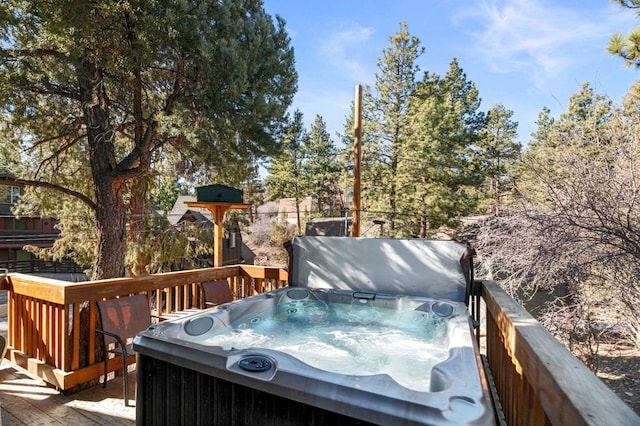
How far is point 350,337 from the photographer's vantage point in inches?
119

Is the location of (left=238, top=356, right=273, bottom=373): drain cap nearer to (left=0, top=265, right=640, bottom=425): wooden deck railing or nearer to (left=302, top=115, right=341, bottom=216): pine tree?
(left=0, top=265, right=640, bottom=425): wooden deck railing

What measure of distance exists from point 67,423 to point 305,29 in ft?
25.3

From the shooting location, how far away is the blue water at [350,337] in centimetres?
243

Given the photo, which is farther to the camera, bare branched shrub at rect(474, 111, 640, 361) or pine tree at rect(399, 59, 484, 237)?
pine tree at rect(399, 59, 484, 237)

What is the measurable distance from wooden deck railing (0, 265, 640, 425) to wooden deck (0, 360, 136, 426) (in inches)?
4.2

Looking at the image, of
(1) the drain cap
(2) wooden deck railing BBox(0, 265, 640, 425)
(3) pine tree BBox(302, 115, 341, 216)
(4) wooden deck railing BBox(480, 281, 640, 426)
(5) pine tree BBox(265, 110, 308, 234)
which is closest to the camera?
(4) wooden deck railing BBox(480, 281, 640, 426)

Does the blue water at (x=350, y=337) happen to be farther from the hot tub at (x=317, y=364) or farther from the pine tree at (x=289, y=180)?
the pine tree at (x=289, y=180)

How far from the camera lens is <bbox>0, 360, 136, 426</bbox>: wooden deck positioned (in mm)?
2387

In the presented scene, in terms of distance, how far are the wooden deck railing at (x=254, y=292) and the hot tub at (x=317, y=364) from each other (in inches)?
8.5

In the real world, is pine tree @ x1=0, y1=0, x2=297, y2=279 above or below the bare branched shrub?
above

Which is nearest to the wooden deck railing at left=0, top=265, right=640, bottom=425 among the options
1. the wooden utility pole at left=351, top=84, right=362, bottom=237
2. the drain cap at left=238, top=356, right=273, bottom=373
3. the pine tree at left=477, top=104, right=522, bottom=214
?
the drain cap at left=238, top=356, right=273, bottom=373

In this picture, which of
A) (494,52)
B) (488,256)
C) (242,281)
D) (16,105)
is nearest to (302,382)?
(242,281)

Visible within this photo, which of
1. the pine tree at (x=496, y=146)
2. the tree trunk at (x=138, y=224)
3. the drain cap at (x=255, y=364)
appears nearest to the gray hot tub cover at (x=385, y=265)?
the drain cap at (x=255, y=364)

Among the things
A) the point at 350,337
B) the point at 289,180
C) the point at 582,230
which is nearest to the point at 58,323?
the point at 350,337
